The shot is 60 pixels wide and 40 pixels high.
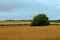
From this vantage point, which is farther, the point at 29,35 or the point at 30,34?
the point at 30,34

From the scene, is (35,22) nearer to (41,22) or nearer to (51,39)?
(41,22)

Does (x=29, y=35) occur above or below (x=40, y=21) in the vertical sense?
above

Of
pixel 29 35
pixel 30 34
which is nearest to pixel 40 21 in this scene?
pixel 30 34

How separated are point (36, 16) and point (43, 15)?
8.80 ft

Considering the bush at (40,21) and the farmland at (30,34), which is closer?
the farmland at (30,34)

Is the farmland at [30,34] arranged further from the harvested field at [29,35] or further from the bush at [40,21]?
the bush at [40,21]

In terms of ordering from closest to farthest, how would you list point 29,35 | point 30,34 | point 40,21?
point 29,35, point 30,34, point 40,21

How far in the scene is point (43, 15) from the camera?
71500mm

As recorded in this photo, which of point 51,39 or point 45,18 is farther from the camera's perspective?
point 45,18

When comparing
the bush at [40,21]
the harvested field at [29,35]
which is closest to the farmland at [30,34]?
the harvested field at [29,35]

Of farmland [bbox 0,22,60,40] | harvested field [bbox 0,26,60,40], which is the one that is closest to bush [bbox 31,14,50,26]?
farmland [bbox 0,22,60,40]

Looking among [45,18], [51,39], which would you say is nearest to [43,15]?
[45,18]

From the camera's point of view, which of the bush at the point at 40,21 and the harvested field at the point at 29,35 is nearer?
the harvested field at the point at 29,35

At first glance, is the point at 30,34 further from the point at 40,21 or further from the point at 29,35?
the point at 40,21
